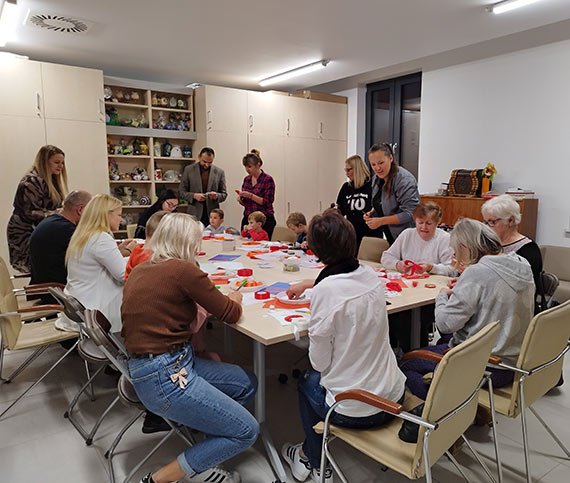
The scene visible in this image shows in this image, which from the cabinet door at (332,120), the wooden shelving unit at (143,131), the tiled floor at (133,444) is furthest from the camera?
the cabinet door at (332,120)

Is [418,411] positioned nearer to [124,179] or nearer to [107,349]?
[107,349]

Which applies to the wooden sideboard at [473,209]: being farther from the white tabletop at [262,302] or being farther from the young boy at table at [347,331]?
the young boy at table at [347,331]

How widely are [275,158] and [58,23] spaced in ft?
11.4

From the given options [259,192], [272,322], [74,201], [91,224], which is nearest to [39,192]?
[74,201]

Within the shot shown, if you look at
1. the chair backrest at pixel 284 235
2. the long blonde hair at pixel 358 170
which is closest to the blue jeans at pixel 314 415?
the long blonde hair at pixel 358 170

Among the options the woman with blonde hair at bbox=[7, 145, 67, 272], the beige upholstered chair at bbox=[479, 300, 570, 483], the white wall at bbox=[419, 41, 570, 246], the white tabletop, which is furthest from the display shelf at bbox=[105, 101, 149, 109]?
the beige upholstered chair at bbox=[479, 300, 570, 483]

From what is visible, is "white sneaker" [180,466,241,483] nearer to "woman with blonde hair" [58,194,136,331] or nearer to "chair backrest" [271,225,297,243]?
"woman with blonde hair" [58,194,136,331]

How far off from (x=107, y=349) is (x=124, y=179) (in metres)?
4.72

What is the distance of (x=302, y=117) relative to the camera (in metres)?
7.18

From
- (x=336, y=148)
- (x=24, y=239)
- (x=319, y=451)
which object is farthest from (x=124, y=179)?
(x=319, y=451)

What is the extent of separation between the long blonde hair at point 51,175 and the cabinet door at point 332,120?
173 inches

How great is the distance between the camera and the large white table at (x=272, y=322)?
1.93 metres

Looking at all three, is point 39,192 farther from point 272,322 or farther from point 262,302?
point 272,322

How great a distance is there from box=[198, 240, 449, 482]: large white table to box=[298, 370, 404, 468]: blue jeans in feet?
0.63
